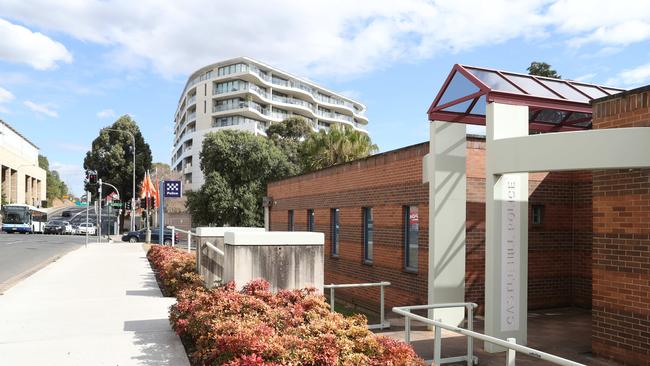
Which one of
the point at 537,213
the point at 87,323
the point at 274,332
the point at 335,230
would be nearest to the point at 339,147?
the point at 335,230

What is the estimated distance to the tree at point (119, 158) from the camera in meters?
66.6

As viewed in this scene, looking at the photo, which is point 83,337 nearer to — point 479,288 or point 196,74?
point 479,288

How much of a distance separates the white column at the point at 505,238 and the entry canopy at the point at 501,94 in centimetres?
27

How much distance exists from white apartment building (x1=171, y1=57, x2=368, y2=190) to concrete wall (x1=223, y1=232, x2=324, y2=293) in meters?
64.9

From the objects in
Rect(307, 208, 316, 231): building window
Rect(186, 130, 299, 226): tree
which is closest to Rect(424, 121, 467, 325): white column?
Rect(307, 208, 316, 231): building window

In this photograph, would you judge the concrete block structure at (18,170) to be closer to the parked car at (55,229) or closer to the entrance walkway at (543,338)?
the parked car at (55,229)

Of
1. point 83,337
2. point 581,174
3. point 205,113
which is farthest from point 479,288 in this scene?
point 205,113

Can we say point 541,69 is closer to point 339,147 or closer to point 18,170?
point 339,147

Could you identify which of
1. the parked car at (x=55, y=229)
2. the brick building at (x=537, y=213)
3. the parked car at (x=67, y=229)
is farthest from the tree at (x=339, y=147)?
the parked car at (x=55, y=229)

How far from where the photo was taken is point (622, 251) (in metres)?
7.40

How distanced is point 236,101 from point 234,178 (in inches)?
1497

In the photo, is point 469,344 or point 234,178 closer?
point 469,344

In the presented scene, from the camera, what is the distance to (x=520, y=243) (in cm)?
847

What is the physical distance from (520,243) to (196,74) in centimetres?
7988
